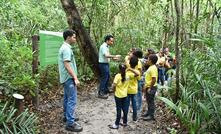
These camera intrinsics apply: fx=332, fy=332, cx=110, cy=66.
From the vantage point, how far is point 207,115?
6.02m

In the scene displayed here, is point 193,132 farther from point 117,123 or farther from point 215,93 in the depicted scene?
point 117,123

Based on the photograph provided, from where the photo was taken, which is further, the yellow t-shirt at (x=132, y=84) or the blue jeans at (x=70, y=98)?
the yellow t-shirt at (x=132, y=84)

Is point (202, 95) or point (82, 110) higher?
point (202, 95)

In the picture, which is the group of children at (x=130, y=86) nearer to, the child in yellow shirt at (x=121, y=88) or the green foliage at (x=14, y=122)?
the child in yellow shirt at (x=121, y=88)

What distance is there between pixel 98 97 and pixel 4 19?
3.37m

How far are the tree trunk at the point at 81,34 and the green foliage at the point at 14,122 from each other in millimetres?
4216

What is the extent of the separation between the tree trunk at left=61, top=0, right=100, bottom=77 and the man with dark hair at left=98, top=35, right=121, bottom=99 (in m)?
→ 1.21

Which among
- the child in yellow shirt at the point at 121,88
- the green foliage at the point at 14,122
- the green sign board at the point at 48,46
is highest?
the green sign board at the point at 48,46

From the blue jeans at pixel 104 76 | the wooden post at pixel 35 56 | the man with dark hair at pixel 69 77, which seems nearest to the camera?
the man with dark hair at pixel 69 77

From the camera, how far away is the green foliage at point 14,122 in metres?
5.67

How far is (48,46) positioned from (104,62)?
1.77m

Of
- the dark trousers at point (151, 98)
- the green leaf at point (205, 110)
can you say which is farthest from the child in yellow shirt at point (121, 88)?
the green leaf at point (205, 110)

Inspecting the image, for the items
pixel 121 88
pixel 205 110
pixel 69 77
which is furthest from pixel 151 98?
pixel 69 77

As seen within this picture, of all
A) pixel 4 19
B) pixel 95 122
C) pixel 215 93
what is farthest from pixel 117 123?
pixel 4 19
